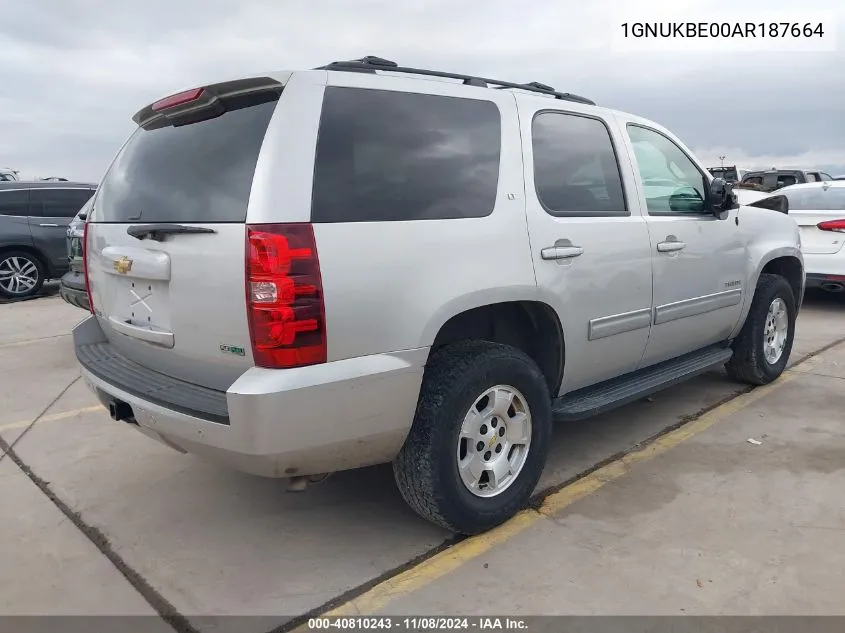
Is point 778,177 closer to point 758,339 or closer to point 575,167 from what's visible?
point 758,339

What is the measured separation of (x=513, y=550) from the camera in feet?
9.56


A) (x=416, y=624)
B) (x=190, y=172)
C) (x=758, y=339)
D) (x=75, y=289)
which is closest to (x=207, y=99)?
(x=190, y=172)

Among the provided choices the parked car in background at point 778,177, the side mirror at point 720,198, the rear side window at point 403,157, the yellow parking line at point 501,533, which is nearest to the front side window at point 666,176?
the side mirror at point 720,198

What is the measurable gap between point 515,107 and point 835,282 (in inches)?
243

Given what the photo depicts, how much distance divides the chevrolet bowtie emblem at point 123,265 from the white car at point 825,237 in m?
7.07

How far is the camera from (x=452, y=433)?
2.78 m

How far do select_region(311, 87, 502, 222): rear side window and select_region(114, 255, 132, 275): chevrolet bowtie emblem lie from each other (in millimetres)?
967

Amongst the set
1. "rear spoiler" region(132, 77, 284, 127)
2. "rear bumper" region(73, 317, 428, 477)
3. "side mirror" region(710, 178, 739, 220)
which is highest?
"rear spoiler" region(132, 77, 284, 127)

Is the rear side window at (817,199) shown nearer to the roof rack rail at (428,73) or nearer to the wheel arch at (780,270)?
the wheel arch at (780,270)

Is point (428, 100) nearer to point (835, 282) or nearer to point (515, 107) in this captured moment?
point (515, 107)

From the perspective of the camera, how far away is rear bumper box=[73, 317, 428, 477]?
2.35 metres

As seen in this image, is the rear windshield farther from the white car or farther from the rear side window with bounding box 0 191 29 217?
the rear side window with bounding box 0 191 29 217

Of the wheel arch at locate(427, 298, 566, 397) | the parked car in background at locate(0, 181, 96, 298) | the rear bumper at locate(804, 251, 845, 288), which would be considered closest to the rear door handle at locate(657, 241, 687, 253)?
the wheel arch at locate(427, 298, 566, 397)

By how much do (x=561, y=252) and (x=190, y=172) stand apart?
168 cm
